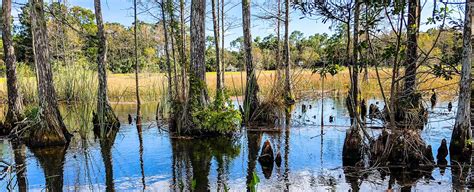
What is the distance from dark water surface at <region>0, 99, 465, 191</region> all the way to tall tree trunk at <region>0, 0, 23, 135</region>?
3.96 feet

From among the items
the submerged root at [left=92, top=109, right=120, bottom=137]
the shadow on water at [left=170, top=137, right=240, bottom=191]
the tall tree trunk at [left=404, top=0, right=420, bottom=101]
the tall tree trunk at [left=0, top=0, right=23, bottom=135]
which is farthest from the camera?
the submerged root at [left=92, top=109, right=120, bottom=137]

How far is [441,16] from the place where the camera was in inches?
299

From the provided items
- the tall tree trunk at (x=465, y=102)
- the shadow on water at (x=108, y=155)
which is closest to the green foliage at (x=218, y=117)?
the shadow on water at (x=108, y=155)

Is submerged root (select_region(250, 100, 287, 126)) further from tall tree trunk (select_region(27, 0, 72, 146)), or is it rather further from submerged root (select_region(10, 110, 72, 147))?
tall tree trunk (select_region(27, 0, 72, 146))

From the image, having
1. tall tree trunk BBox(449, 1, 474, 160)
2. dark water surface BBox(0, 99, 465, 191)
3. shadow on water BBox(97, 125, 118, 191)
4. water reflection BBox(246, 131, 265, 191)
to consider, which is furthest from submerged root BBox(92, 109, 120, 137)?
tall tree trunk BBox(449, 1, 474, 160)

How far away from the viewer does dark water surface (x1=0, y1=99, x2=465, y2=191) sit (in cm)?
683

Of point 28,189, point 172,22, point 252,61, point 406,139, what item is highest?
point 172,22

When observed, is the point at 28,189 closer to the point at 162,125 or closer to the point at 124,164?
the point at 124,164

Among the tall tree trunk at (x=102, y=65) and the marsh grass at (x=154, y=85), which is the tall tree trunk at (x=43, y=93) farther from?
the marsh grass at (x=154, y=85)

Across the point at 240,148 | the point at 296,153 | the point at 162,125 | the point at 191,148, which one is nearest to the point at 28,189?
the point at 191,148

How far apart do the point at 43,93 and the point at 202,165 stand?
17.2 ft

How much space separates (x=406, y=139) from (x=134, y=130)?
909 centimetres

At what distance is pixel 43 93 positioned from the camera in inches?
414

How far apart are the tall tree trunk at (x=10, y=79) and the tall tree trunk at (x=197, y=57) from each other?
19.3ft
